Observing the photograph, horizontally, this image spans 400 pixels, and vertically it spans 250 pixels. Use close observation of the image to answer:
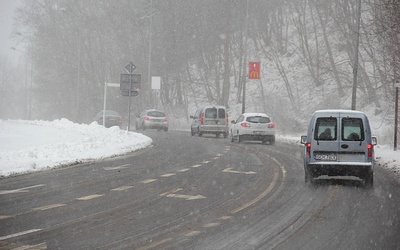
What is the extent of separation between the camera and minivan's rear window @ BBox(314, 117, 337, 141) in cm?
1446

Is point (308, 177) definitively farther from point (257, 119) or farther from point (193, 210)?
point (257, 119)

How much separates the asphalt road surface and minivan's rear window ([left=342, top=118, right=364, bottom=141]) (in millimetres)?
1127

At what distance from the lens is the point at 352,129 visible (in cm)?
1439

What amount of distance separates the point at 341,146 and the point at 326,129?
529 millimetres

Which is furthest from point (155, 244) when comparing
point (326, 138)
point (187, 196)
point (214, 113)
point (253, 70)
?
point (253, 70)

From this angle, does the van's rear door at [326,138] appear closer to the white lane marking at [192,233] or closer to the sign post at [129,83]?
the white lane marking at [192,233]

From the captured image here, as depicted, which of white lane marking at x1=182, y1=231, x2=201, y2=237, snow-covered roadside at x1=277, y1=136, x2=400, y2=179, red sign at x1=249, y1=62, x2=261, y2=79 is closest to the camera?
white lane marking at x1=182, y1=231, x2=201, y2=237

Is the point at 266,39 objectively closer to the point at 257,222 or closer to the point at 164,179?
the point at 164,179

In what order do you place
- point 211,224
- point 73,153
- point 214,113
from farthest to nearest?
point 214,113 < point 73,153 < point 211,224

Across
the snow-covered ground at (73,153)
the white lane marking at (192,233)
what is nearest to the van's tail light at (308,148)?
the snow-covered ground at (73,153)

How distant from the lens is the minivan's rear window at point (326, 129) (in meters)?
14.5

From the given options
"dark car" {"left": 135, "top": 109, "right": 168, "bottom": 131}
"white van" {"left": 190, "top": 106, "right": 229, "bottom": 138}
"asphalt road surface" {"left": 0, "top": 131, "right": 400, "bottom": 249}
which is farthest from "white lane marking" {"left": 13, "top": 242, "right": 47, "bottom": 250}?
"dark car" {"left": 135, "top": 109, "right": 168, "bottom": 131}

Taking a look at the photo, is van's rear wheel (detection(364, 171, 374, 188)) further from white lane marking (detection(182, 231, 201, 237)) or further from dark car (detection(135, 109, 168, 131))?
dark car (detection(135, 109, 168, 131))

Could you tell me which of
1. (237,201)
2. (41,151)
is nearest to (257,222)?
(237,201)
